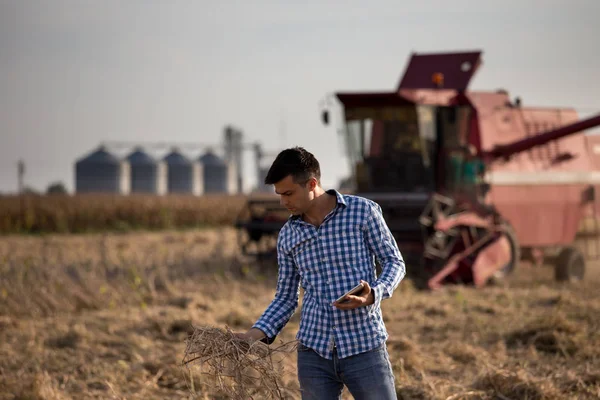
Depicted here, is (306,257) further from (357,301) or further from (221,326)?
(221,326)

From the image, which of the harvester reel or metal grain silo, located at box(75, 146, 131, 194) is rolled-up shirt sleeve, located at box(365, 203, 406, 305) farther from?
metal grain silo, located at box(75, 146, 131, 194)

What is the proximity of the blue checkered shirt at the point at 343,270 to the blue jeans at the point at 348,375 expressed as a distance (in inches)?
1.6

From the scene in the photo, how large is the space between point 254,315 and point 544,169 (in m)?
6.91

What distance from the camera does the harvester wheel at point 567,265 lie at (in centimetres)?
1326

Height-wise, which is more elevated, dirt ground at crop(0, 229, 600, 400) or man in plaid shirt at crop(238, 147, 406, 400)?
man in plaid shirt at crop(238, 147, 406, 400)

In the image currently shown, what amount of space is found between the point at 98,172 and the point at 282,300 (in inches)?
2260

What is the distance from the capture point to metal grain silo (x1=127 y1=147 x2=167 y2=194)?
63.1 metres

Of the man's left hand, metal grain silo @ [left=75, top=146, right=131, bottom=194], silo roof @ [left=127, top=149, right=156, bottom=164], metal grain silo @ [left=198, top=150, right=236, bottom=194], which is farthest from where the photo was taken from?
metal grain silo @ [left=198, top=150, right=236, bottom=194]

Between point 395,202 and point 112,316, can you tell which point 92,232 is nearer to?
point 395,202

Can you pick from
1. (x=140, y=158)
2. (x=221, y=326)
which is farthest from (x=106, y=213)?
(x=140, y=158)

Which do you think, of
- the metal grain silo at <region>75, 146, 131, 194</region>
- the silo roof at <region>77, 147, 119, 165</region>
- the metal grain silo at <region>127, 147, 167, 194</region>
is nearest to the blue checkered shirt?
the metal grain silo at <region>75, 146, 131, 194</region>

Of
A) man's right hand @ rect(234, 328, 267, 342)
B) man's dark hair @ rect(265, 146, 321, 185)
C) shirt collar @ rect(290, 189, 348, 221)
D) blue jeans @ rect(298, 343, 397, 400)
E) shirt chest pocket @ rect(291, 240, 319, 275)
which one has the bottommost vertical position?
blue jeans @ rect(298, 343, 397, 400)

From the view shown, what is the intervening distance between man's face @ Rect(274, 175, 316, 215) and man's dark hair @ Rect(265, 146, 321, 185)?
2 centimetres

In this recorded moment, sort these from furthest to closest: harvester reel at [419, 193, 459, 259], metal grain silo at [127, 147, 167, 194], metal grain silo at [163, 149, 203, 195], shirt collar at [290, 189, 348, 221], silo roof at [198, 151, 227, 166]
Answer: silo roof at [198, 151, 227, 166], metal grain silo at [163, 149, 203, 195], metal grain silo at [127, 147, 167, 194], harvester reel at [419, 193, 459, 259], shirt collar at [290, 189, 348, 221]
